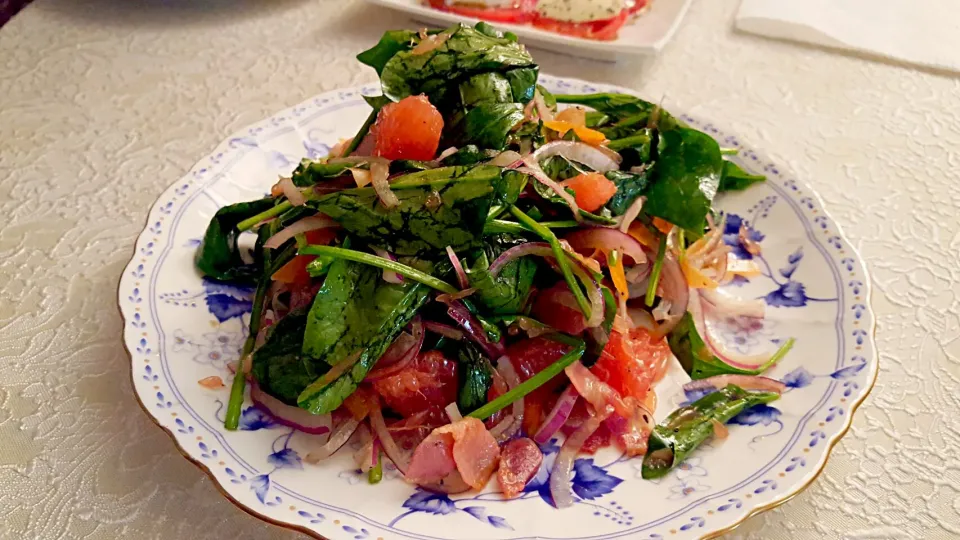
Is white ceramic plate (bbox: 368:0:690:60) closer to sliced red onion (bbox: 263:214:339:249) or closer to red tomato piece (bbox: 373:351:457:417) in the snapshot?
sliced red onion (bbox: 263:214:339:249)

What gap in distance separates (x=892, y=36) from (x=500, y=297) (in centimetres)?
273

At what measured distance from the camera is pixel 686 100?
10.2ft

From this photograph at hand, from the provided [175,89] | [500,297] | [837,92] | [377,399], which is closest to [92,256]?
[175,89]

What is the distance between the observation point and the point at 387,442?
1683 millimetres

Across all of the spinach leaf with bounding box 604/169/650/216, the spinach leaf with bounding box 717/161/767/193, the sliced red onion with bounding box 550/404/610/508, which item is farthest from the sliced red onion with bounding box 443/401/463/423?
the spinach leaf with bounding box 717/161/767/193

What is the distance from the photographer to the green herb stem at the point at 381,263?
166 cm

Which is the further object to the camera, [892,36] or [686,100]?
[892,36]

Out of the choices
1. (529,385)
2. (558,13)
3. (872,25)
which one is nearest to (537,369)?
(529,385)

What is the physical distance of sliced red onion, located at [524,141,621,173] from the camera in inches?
77.7

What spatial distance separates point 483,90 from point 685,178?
622 millimetres

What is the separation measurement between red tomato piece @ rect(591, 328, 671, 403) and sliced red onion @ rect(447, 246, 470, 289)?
39 centimetres

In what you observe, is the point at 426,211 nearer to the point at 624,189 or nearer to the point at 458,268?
the point at 458,268

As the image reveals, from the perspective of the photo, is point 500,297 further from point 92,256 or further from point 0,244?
point 0,244

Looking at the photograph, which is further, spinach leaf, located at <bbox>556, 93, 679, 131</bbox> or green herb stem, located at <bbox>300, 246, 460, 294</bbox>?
spinach leaf, located at <bbox>556, 93, 679, 131</bbox>
